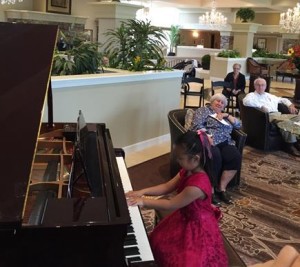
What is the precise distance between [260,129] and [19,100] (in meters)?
4.44

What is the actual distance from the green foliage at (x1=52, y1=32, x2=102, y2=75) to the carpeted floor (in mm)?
1460

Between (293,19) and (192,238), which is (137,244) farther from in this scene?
(293,19)

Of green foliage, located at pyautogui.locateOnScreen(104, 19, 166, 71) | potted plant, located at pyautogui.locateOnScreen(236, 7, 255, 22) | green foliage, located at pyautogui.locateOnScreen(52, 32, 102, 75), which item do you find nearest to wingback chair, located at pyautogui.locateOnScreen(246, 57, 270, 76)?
potted plant, located at pyautogui.locateOnScreen(236, 7, 255, 22)

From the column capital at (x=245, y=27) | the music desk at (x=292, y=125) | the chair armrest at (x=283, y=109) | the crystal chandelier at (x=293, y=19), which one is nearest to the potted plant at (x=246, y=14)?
the column capital at (x=245, y=27)

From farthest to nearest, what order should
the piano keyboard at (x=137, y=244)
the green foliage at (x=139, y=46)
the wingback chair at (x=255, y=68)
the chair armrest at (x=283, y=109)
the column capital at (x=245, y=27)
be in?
1. the wingback chair at (x=255, y=68)
2. the column capital at (x=245, y=27)
3. the chair armrest at (x=283, y=109)
4. the green foliage at (x=139, y=46)
5. the piano keyboard at (x=137, y=244)

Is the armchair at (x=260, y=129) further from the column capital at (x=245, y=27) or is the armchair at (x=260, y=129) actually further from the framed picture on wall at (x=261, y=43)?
the framed picture on wall at (x=261, y=43)

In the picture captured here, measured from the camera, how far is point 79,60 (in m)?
4.80

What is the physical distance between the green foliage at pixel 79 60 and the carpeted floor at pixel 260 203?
1460mm

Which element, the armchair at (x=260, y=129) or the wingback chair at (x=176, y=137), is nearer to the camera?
the wingback chair at (x=176, y=137)

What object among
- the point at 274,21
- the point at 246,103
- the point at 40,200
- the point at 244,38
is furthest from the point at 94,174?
the point at 274,21

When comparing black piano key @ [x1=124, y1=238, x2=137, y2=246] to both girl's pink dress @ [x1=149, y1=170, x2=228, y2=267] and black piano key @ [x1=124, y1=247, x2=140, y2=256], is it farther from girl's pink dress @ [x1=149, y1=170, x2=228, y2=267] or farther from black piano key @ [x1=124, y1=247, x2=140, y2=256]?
girl's pink dress @ [x1=149, y1=170, x2=228, y2=267]

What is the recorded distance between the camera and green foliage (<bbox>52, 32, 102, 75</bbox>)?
4.66 meters

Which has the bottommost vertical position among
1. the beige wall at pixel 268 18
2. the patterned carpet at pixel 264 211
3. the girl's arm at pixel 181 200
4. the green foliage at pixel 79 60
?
the patterned carpet at pixel 264 211

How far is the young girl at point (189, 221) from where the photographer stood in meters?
1.78
